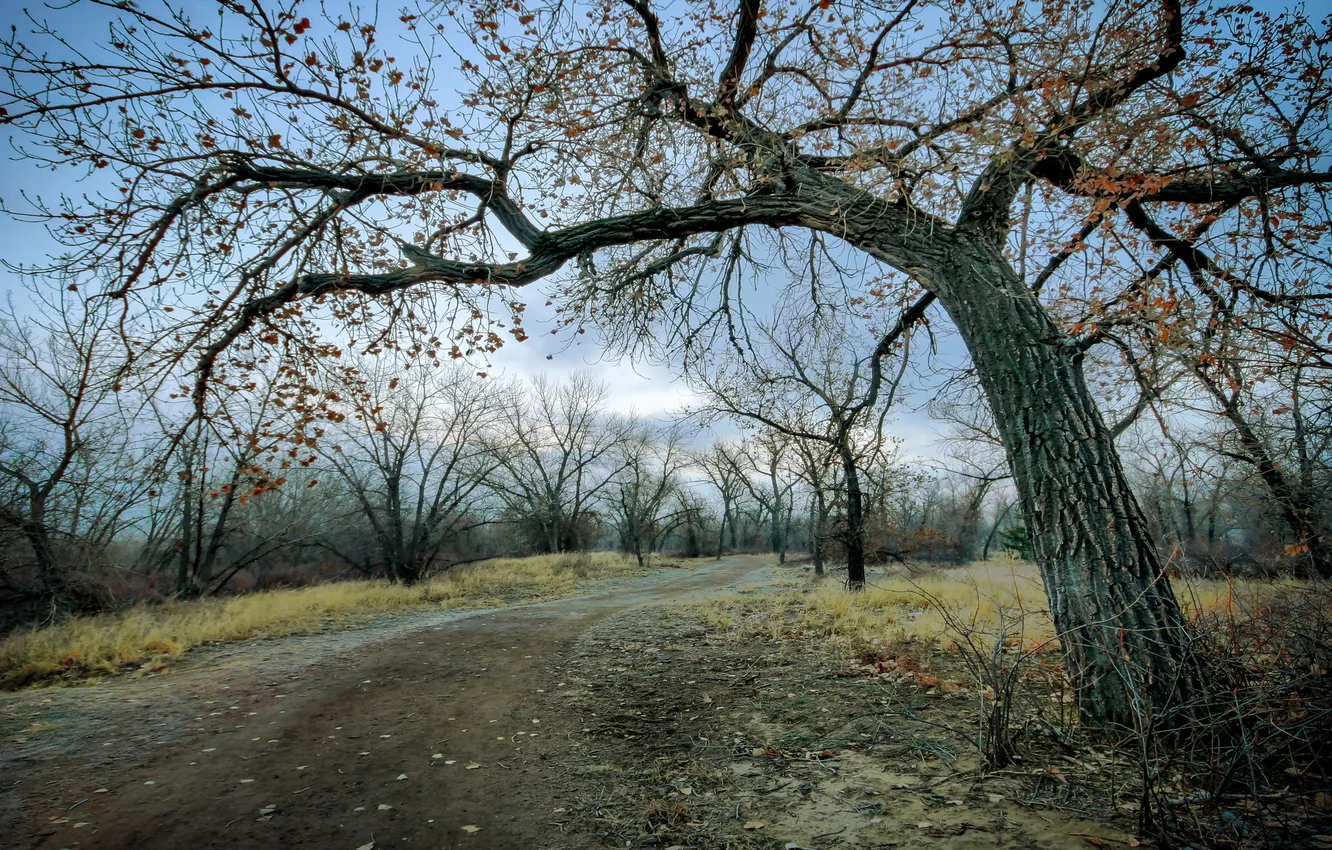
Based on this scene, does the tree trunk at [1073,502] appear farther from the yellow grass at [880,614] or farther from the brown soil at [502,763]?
the yellow grass at [880,614]

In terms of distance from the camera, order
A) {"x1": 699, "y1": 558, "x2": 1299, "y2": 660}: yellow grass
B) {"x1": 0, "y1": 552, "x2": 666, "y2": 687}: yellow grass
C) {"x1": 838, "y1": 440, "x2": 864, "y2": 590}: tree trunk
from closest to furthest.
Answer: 1. {"x1": 699, "y1": 558, "x2": 1299, "y2": 660}: yellow grass
2. {"x1": 0, "y1": 552, "x2": 666, "y2": 687}: yellow grass
3. {"x1": 838, "y1": 440, "x2": 864, "y2": 590}: tree trunk

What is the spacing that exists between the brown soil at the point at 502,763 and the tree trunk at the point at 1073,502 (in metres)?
0.83

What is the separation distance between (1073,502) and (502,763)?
3.95m

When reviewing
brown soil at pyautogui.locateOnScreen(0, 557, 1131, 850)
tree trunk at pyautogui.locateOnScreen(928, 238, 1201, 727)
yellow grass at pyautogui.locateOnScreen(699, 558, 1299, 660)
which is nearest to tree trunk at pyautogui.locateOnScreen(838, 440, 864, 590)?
yellow grass at pyautogui.locateOnScreen(699, 558, 1299, 660)

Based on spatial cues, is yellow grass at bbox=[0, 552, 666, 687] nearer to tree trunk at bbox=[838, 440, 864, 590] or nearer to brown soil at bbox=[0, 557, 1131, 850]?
brown soil at bbox=[0, 557, 1131, 850]

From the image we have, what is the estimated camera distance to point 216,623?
8.46 metres

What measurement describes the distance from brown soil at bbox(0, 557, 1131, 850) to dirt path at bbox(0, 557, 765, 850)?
2 centimetres

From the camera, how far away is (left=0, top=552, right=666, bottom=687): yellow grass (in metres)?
6.11

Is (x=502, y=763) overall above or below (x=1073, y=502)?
below

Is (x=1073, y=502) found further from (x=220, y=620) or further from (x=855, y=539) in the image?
(x=220, y=620)

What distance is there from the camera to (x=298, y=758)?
3.70 m

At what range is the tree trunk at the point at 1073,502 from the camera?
8.60 ft

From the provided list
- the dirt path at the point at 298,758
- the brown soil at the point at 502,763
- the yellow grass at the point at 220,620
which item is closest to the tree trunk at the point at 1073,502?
the brown soil at the point at 502,763

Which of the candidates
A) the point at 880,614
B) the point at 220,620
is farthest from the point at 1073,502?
the point at 220,620
